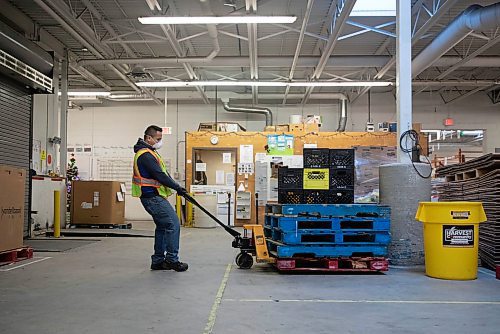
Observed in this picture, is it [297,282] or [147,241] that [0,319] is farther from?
[147,241]

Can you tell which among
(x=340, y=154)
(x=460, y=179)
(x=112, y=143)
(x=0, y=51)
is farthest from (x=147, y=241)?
(x=112, y=143)

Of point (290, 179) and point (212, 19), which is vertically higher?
point (212, 19)

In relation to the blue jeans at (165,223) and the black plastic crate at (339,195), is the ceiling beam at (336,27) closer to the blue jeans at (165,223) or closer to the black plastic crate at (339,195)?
the black plastic crate at (339,195)

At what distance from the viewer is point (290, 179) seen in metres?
6.41

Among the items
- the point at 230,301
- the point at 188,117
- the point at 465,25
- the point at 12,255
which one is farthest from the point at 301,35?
the point at 188,117

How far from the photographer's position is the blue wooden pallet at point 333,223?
5863 mm

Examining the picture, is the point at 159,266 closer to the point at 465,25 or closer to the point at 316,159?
the point at 316,159

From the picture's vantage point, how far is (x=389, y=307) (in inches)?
163

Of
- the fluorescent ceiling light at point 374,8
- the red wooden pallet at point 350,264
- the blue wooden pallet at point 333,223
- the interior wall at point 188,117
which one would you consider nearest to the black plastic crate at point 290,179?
the blue wooden pallet at point 333,223

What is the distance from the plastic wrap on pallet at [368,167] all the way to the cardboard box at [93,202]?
6.77m

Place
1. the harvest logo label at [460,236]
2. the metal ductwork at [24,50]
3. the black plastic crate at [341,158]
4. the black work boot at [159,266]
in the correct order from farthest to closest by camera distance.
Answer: the metal ductwork at [24,50] < the black plastic crate at [341,158] < the black work boot at [159,266] < the harvest logo label at [460,236]

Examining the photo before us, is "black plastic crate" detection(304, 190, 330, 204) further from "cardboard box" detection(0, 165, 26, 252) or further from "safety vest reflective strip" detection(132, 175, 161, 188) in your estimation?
"cardboard box" detection(0, 165, 26, 252)

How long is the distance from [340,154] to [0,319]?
4.35 metres

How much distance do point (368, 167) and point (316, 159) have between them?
8.30 meters
